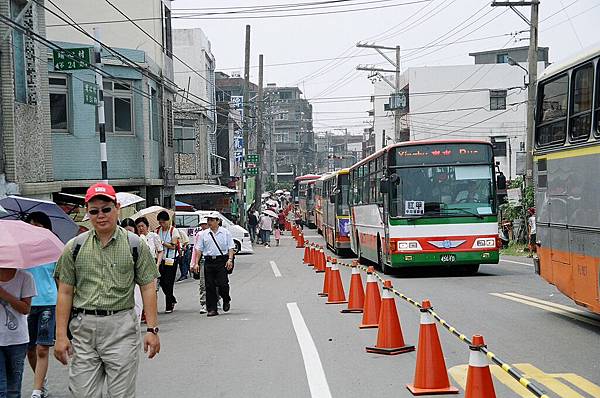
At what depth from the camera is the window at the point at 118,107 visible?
2917 centimetres

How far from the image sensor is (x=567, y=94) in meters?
11.5

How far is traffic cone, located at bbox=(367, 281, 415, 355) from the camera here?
9.88 metres

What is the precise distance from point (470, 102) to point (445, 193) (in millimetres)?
48253

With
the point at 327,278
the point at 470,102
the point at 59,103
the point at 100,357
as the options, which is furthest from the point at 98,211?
the point at 470,102

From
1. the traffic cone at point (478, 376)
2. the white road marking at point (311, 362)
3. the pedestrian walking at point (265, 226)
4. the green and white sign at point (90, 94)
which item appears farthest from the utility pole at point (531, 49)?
the traffic cone at point (478, 376)

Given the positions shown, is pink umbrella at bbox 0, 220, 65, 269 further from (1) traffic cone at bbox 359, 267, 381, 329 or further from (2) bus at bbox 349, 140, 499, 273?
(2) bus at bbox 349, 140, 499, 273

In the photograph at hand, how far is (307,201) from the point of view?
64.1 m

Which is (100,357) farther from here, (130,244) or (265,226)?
(265,226)

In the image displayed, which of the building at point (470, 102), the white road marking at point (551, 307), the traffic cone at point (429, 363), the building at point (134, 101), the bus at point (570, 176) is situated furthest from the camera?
the building at point (470, 102)

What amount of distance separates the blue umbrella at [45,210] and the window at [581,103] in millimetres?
6987

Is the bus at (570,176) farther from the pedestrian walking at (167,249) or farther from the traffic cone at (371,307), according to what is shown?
the pedestrian walking at (167,249)

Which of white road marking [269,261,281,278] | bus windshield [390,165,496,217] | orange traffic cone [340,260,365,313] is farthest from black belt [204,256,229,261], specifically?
white road marking [269,261,281,278]

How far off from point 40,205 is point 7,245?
180 inches

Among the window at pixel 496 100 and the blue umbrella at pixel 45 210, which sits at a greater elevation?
the window at pixel 496 100
